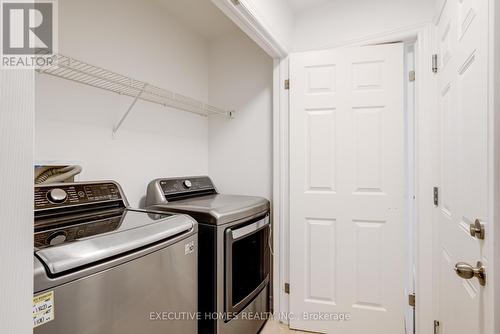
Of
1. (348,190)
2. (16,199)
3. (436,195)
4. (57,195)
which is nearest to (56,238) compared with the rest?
(57,195)

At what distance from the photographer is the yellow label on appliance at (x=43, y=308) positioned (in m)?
0.67

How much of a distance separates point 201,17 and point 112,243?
193cm

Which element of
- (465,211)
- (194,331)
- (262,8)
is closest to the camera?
(465,211)

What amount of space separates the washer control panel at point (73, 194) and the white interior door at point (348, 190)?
49.0 inches

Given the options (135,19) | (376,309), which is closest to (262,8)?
(135,19)

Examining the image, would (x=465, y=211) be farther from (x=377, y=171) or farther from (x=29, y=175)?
(x=29, y=175)

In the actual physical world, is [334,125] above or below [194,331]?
above

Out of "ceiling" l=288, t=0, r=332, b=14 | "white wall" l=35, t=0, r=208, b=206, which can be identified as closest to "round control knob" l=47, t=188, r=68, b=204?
"white wall" l=35, t=0, r=208, b=206

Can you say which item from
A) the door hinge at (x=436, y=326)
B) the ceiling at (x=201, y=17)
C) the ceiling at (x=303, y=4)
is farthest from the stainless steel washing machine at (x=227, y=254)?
the ceiling at (x=303, y=4)

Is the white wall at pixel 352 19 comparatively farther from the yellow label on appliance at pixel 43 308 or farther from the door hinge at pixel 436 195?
the yellow label on appliance at pixel 43 308

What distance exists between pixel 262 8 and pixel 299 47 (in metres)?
0.57

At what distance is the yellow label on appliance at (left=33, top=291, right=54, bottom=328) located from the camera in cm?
67

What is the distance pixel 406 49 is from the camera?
1894 mm

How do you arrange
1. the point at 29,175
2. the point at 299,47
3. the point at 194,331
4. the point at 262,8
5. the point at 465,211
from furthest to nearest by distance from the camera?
the point at 299,47 < the point at 262,8 < the point at 194,331 < the point at 465,211 < the point at 29,175
